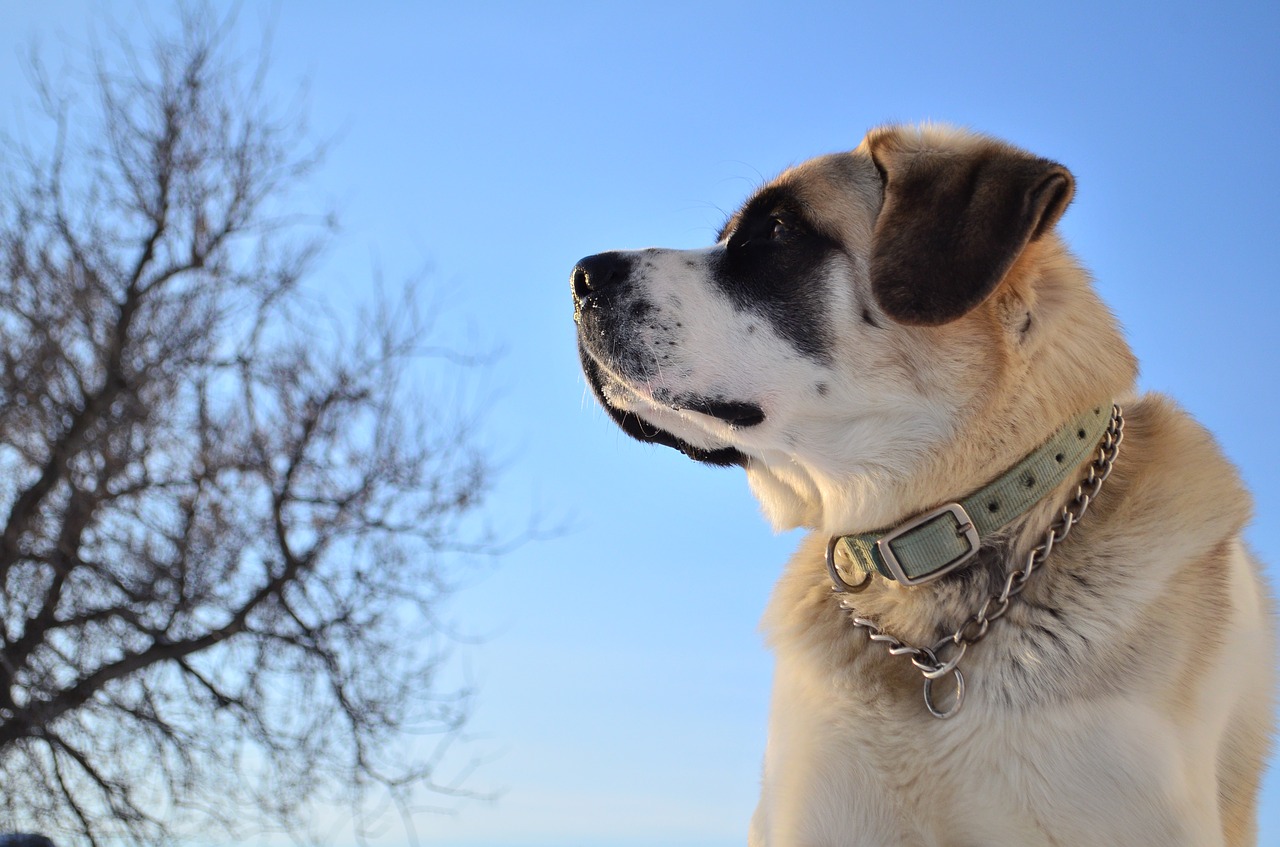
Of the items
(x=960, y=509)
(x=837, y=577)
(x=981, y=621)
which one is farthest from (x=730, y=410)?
(x=981, y=621)

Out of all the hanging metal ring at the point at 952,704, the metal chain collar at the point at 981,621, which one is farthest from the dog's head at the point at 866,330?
the hanging metal ring at the point at 952,704

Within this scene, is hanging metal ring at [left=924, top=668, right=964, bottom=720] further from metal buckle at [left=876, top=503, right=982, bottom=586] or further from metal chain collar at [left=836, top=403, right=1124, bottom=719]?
metal buckle at [left=876, top=503, right=982, bottom=586]

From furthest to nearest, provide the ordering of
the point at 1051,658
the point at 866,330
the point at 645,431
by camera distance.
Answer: the point at 645,431
the point at 866,330
the point at 1051,658

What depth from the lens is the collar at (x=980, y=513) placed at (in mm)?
2361

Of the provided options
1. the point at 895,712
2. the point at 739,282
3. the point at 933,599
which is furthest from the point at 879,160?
the point at 895,712

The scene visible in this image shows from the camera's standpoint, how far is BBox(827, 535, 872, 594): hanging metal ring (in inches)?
102

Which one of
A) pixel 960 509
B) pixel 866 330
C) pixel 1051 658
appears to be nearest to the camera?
pixel 1051 658

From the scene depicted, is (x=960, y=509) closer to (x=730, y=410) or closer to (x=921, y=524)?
(x=921, y=524)

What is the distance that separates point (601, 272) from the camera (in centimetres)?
276

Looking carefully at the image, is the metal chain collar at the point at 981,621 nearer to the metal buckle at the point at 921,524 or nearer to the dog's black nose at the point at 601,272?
the metal buckle at the point at 921,524

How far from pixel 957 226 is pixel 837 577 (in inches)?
36.2

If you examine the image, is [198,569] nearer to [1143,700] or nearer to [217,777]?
[217,777]

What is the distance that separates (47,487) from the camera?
35.1 feet

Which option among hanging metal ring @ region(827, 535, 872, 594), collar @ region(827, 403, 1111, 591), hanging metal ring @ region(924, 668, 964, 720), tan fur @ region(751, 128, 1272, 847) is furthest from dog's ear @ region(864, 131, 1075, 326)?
hanging metal ring @ region(924, 668, 964, 720)
